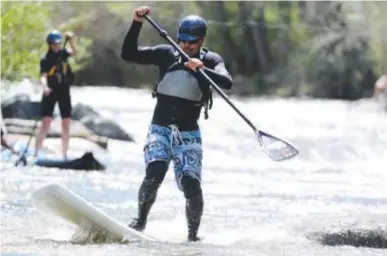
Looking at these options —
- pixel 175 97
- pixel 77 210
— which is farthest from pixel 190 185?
pixel 77 210

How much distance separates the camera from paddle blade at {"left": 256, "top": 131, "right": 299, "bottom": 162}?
8.27m

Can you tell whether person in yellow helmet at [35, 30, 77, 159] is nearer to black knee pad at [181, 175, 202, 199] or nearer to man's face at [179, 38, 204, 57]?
man's face at [179, 38, 204, 57]

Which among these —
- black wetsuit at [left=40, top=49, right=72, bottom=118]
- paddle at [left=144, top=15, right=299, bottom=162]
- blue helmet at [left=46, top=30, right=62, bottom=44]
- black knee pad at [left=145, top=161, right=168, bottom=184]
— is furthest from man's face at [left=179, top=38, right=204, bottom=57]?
black wetsuit at [left=40, top=49, right=72, bottom=118]

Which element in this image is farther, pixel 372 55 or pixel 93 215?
pixel 372 55

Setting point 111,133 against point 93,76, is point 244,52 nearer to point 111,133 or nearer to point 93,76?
point 93,76

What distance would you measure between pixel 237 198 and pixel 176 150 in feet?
11.4

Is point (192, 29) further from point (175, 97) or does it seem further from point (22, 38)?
point (22, 38)

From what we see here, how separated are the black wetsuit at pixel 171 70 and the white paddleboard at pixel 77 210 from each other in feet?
2.63

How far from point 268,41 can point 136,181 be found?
4151cm

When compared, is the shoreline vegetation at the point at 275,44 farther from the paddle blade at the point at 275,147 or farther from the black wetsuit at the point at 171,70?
the black wetsuit at the point at 171,70

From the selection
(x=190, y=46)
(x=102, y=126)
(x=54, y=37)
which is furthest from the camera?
(x=102, y=126)

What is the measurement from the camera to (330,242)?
316 inches

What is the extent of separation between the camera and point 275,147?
8359 mm

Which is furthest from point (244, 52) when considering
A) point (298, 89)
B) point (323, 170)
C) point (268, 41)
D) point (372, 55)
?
point (323, 170)
